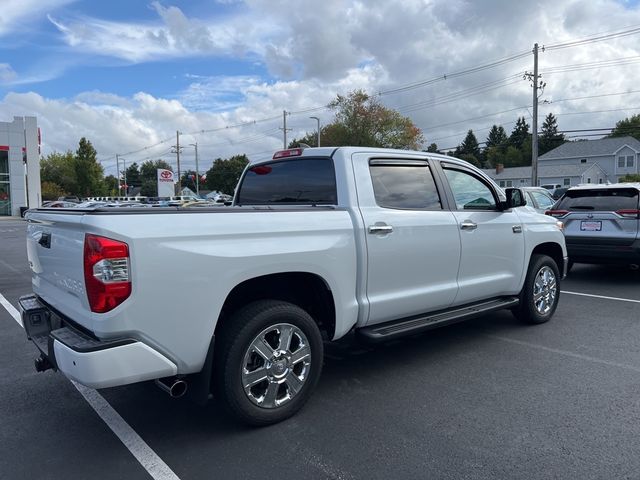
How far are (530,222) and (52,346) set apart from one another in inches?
193

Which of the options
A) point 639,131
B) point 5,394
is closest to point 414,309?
point 5,394

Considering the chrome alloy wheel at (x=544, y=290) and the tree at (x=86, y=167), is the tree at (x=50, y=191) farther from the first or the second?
the chrome alloy wheel at (x=544, y=290)

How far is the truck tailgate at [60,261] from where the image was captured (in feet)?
9.89

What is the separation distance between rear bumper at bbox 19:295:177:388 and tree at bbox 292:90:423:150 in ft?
186

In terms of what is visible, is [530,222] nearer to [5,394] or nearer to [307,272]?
[307,272]

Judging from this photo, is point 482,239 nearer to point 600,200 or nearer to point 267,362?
point 267,362

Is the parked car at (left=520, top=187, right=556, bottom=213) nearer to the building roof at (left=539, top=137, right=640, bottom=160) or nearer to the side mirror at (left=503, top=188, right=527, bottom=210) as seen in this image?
the side mirror at (left=503, top=188, right=527, bottom=210)

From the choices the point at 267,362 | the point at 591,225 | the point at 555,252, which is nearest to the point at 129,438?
the point at 267,362

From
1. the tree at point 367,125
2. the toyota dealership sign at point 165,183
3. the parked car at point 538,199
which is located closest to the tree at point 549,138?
the tree at point 367,125

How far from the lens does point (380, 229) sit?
4031 mm

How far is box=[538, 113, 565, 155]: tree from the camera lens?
101 meters

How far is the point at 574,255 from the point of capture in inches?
353

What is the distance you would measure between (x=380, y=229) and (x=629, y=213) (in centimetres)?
632

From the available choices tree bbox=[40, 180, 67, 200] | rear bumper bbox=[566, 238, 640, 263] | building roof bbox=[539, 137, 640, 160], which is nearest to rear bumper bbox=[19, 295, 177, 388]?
rear bumper bbox=[566, 238, 640, 263]
